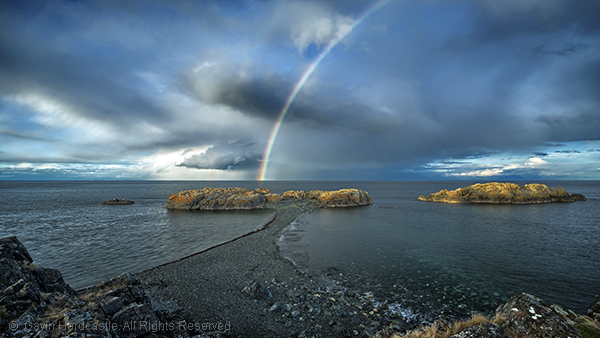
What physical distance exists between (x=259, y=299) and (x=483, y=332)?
11.5 m

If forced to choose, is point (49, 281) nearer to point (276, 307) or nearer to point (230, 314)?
point (230, 314)

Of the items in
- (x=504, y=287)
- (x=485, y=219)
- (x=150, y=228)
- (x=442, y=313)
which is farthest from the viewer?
(x=485, y=219)

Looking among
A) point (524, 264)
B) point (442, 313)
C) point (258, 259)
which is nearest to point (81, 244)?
point (258, 259)

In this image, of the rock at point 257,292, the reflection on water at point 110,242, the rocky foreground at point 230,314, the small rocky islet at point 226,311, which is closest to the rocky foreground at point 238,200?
the reflection on water at point 110,242

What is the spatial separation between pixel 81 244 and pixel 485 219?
66.3 metres

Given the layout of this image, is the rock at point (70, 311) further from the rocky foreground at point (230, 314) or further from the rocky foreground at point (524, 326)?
the rocky foreground at point (524, 326)

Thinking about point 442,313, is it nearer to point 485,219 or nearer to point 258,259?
point 258,259

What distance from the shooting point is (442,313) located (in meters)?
13.2

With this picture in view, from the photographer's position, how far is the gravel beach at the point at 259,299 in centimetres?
1166

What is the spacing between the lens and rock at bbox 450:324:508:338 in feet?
21.7

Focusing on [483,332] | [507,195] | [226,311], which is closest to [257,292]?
[226,311]

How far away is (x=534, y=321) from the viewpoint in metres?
7.15

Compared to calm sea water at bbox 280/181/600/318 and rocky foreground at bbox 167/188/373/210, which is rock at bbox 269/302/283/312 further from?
rocky foreground at bbox 167/188/373/210

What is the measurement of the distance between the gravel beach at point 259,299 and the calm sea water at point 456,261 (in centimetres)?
266
